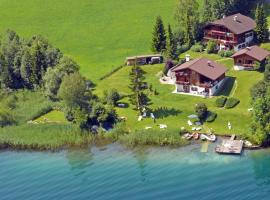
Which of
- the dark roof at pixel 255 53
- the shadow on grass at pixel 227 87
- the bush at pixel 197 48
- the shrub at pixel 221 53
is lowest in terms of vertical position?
the shadow on grass at pixel 227 87

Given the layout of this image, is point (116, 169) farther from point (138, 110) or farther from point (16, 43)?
point (16, 43)

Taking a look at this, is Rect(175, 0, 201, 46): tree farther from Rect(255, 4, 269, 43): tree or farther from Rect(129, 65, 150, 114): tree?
Rect(129, 65, 150, 114): tree

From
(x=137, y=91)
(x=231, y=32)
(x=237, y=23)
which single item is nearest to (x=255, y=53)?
(x=231, y=32)

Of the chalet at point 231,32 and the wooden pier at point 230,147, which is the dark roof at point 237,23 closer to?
the chalet at point 231,32

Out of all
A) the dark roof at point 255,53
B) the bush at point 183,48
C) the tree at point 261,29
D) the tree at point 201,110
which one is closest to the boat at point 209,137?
the tree at point 201,110

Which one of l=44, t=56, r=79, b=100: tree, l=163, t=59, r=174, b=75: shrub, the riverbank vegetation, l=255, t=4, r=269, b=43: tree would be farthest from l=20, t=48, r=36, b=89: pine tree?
l=255, t=4, r=269, b=43: tree

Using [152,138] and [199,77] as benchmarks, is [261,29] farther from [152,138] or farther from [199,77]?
[152,138]

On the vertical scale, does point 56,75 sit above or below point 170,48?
below
